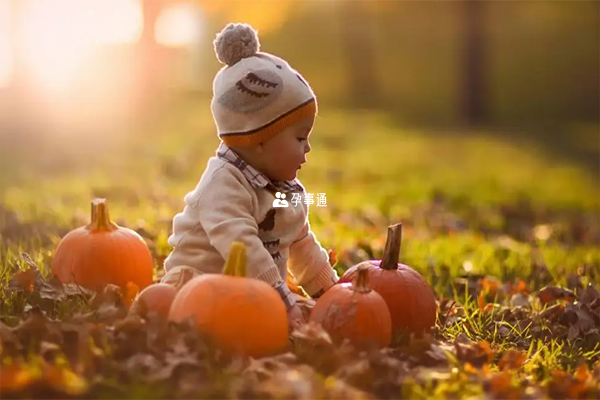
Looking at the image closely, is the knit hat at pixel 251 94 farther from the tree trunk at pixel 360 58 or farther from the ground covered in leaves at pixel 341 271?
the tree trunk at pixel 360 58

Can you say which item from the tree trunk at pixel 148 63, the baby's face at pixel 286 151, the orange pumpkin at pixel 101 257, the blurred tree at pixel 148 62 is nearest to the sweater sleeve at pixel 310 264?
the baby's face at pixel 286 151

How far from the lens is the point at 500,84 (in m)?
29.3

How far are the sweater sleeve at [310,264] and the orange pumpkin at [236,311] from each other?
1.16 metres

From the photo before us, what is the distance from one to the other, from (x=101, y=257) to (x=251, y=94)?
3.75 feet

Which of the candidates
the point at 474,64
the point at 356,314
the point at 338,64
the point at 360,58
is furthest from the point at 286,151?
the point at 338,64

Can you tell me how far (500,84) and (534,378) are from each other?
87.1ft

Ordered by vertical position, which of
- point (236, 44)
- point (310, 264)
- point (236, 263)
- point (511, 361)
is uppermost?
point (236, 44)

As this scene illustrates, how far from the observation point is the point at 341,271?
584 centimetres

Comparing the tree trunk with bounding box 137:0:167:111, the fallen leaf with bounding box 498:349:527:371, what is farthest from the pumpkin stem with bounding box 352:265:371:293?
the tree trunk with bounding box 137:0:167:111

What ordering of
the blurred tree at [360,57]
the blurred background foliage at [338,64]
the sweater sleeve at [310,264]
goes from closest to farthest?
1. the sweater sleeve at [310,264]
2. the blurred background foliage at [338,64]
3. the blurred tree at [360,57]

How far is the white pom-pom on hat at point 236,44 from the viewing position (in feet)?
13.8

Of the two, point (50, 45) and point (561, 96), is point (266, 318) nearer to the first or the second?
point (50, 45)

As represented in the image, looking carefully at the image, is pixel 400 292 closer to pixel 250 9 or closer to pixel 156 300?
pixel 156 300

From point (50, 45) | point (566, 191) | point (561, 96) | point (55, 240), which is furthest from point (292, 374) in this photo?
point (561, 96)
